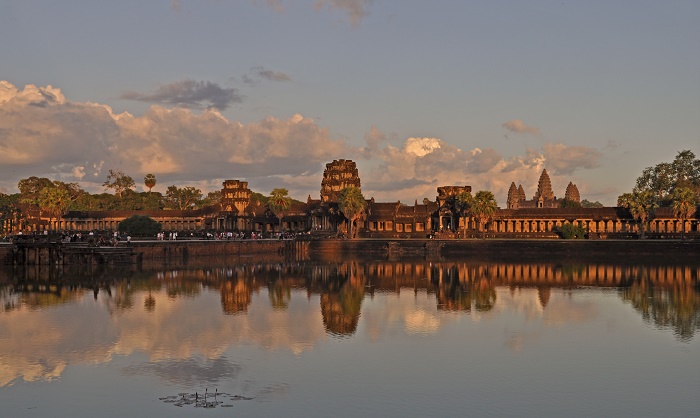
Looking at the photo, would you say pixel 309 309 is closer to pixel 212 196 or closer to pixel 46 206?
pixel 46 206

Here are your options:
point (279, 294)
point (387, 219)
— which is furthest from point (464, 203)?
point (279, 294)

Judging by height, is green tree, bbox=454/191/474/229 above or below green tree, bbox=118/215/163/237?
above

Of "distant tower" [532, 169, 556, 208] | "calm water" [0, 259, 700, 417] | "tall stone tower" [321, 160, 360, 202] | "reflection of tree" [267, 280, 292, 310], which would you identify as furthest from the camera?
"distant tower" [532, 169, 556, 208]

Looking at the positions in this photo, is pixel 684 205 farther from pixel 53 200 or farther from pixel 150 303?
pixel 53 200

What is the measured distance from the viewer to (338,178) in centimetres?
12581

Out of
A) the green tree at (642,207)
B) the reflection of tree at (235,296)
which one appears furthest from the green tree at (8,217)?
the green tree at (642,207)

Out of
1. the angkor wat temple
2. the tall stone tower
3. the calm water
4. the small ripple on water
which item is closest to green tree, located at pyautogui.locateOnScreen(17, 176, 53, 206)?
the angkor wat temple

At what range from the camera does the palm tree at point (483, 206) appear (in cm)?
10306

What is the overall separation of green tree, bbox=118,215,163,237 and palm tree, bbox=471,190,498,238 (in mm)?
42682

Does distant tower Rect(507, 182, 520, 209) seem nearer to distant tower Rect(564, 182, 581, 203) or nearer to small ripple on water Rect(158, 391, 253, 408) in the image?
distant tower Rect(564, 182, 581, 203)

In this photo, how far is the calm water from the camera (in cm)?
2139

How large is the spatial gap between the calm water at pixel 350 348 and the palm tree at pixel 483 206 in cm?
4947

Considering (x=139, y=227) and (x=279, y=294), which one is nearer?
(x=279, y=294)

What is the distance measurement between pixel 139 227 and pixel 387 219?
3678 centimetres
